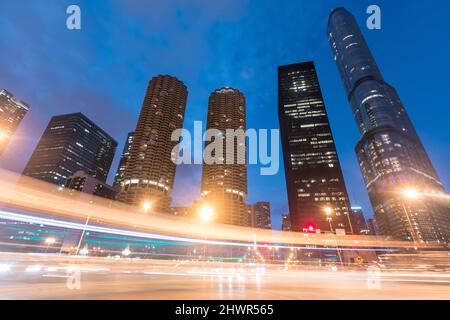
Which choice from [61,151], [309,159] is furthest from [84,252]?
[61,151]

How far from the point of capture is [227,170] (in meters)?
170

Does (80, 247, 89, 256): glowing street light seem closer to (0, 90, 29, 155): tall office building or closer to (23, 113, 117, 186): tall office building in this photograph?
(23, 113, 117, 186): tall office building

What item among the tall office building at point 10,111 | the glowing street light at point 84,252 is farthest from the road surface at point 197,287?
the tall office building at point 10,111

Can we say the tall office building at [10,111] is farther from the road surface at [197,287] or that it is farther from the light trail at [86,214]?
the road surface at [197,287]

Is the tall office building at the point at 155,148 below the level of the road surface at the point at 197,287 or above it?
above

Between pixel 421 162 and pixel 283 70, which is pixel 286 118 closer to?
pixel 283 70

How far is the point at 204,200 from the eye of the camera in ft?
562

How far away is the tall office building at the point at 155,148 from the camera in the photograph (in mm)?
142000

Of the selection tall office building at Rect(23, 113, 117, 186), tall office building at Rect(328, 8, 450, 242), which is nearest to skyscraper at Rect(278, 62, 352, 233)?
tall office building at Rect(328, 8, 450, 242)

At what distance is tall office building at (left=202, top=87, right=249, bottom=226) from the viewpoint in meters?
162

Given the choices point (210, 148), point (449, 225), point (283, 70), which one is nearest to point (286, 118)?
point (283, 70)

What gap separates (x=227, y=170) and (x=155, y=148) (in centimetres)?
5625

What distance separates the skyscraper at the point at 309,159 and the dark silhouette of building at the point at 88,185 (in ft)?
418
